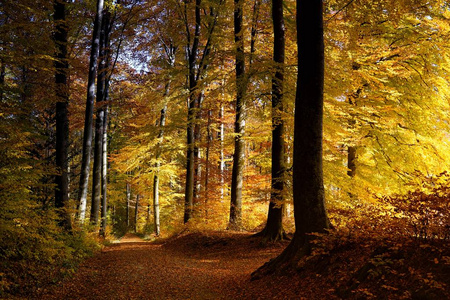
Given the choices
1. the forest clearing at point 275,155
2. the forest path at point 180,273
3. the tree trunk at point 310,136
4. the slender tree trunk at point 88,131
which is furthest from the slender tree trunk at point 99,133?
the tree trunk at point 310,136

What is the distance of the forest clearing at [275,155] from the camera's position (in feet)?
16.5

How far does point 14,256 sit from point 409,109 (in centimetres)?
1280

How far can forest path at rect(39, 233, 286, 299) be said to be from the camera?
243 inches

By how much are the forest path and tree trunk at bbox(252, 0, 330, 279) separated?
161 cm

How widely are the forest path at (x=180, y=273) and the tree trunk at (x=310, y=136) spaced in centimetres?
161

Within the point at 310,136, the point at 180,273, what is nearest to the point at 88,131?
the point at 180,273

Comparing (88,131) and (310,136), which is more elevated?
(88,131)

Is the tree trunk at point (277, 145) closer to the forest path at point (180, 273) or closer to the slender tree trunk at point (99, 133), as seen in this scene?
the forest path at point (180, 273)

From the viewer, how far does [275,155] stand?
9.93 m

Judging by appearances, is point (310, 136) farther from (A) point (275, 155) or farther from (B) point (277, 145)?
(A) point (275, 155)

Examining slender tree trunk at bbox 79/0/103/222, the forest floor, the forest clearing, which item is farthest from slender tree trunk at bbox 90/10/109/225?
the forest floor

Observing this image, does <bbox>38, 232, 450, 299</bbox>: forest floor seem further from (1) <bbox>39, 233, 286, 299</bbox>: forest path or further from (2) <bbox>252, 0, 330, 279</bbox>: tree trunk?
(2) <bbox>252, 0, 330, 279</bbox>: tree trunk

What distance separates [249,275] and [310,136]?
3.63 metres

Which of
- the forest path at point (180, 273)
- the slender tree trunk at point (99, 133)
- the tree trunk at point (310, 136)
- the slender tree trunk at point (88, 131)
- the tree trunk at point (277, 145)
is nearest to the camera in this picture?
the tree trunk at point (310, 136)
